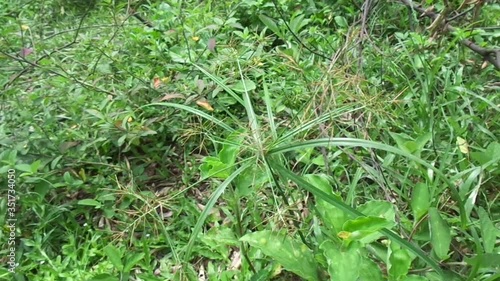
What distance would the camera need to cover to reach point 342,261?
3.57 ft

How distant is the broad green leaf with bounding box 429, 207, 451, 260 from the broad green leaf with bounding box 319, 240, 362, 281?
7.9 inches

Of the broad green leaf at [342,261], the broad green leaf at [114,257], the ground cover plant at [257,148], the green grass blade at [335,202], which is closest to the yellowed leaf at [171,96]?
the ground cover plant at [257,148]

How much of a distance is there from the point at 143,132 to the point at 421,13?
1270mm

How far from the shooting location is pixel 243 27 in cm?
246

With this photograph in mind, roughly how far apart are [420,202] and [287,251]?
13.4 inches

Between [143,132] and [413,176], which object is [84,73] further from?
[413,176]

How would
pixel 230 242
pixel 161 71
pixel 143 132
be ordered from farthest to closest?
pixel 161 71 < pixel 143 132 < pixel 230 242

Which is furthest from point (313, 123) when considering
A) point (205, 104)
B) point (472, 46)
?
point (472, 46)

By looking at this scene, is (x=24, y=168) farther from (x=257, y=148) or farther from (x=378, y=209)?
(x=378, y=209)

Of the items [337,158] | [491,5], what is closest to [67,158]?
[337,158]

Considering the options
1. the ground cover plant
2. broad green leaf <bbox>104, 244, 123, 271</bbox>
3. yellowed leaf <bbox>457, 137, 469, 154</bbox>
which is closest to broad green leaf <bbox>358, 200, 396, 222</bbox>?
the ground cover plant

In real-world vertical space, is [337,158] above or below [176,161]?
above

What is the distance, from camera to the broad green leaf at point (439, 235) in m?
1.20

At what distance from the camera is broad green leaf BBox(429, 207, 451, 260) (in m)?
1.20
